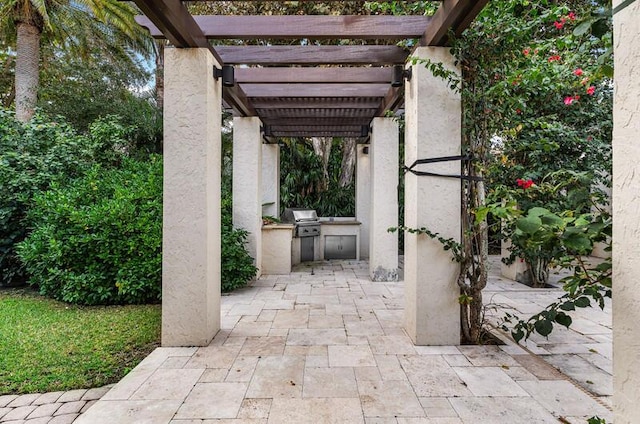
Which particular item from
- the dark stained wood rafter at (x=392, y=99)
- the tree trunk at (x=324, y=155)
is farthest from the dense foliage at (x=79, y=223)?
the tree trunk at (x=324, y=155)

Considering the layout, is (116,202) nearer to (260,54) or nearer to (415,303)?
(260,54)

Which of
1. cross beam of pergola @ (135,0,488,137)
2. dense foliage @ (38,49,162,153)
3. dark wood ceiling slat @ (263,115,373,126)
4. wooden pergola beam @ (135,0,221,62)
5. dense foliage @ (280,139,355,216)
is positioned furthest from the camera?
dense foliage @ (280,139,355,216)

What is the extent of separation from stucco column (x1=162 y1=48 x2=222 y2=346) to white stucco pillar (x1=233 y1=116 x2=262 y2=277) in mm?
2630

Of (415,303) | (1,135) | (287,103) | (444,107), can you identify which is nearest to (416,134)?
(444,107)

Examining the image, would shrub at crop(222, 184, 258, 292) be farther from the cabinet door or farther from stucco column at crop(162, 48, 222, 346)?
the cabinet door

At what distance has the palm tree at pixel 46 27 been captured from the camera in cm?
752

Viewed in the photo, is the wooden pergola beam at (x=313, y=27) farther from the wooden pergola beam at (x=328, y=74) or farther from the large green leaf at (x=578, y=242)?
the large green leaf at (x=578, y=242)

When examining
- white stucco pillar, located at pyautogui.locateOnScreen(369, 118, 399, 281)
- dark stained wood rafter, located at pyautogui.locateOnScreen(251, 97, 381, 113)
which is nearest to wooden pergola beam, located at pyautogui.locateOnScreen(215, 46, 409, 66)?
dark stained wood rafter, located at pyautogui.locateOnScreen(251, 97, 381, 113)

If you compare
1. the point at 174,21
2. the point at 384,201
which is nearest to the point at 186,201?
the point at 174,21

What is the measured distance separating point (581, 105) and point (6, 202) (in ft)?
28.2

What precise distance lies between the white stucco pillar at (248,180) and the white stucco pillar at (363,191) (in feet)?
10.2

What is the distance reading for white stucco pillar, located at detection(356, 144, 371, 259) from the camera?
8.17 m

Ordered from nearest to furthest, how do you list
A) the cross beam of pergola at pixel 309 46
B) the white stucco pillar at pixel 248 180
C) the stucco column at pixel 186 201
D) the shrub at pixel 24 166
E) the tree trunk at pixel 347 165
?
the cross beam of pergola at pixel 309 46 < the stucco column at pixel 186 201 < the shrub at pixel 24 166 < the white stucco pillar at pixel 248 180 < the tree trunk at pixel 347 165

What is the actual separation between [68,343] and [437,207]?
3.74 metres
